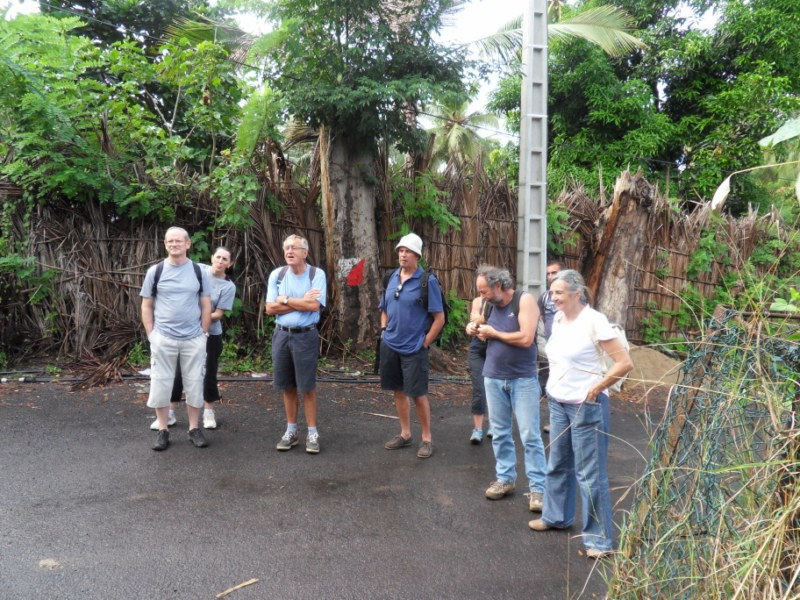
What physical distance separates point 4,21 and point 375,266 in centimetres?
572

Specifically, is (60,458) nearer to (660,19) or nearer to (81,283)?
(81,283)

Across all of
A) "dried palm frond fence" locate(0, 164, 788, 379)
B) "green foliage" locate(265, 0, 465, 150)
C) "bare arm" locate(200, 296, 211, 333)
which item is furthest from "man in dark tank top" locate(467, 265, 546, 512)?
"green foliage" locate(265, 0, 465, 150)

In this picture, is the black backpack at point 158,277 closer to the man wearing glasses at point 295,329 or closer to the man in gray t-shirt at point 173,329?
the man in gray t-shirt at point 173,329

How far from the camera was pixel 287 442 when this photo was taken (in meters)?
5.24

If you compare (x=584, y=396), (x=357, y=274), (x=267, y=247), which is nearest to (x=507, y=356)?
(x=584, y=396)

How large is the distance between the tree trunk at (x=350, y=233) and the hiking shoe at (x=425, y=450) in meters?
3.46

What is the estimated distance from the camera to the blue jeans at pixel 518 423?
4.12 m

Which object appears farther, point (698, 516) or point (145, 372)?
point (145, 372)

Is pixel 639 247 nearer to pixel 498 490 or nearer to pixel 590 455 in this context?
pixel 498 490

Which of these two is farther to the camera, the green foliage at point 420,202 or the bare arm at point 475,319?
the green foliage at point 420,202

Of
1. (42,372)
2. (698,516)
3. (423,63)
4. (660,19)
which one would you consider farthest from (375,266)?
(660,19)

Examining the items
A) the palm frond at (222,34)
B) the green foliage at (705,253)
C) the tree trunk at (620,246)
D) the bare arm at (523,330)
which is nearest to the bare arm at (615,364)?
the bare arm at (523,330)

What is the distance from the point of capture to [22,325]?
7711 mm

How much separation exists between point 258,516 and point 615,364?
2603 millimetres
